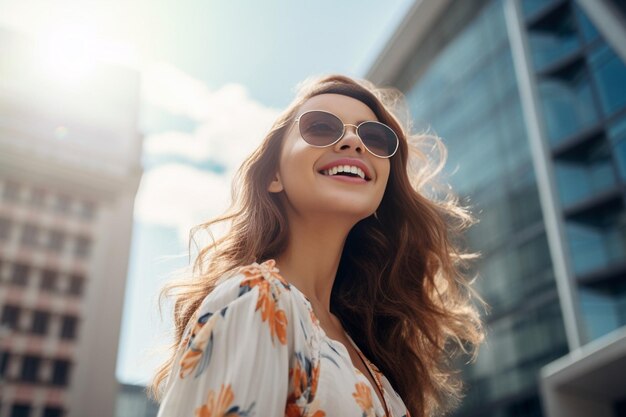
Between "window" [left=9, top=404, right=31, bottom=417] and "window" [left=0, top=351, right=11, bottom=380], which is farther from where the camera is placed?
"window" [left=0, top=351, right=11, bottom=380]

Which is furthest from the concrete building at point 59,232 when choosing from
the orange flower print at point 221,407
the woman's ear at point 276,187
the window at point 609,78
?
the orange flower print at point 221,407

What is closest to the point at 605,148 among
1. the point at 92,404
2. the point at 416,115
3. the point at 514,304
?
the point at 514,304

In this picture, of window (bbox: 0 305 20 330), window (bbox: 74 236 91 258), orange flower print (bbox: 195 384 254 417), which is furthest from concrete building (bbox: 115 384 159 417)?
orange flower print (bbox: 195 384 254 417)

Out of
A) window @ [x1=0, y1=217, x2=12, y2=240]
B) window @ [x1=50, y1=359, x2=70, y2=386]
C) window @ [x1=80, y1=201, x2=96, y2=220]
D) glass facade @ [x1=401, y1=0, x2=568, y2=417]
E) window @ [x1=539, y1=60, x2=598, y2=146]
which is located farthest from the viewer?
window @ [x1=80, y1=201, x2=96, y2=220]

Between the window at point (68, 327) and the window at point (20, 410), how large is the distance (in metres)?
5.03

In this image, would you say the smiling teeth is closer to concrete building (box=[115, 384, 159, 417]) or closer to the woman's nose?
the woman's nose

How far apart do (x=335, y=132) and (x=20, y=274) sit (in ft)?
151

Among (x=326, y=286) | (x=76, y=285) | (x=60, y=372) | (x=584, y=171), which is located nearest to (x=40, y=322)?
(x=60, y=372)

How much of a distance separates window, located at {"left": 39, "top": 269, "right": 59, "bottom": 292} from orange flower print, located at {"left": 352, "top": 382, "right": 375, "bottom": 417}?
46089 mm

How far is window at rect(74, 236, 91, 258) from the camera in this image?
4647 cm

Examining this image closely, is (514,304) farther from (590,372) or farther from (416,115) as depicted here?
(416,115)

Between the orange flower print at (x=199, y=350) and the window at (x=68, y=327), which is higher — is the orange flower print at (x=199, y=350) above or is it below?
below

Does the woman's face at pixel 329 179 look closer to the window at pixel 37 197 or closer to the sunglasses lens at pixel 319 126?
the sunglasses lens at pixel 319 126

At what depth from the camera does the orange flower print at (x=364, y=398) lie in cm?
156
